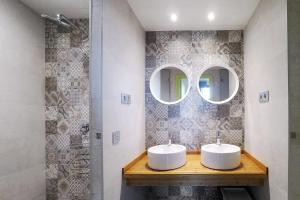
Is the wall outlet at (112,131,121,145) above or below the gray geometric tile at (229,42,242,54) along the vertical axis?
below

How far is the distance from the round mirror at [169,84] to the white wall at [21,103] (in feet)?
4.74

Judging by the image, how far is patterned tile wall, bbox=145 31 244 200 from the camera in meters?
2.93

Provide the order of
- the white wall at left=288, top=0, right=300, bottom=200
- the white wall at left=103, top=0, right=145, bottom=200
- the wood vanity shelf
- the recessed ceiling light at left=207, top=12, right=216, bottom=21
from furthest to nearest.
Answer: the recessed ceiling light at left=207, top=12, right=216, bottom=21
the wood vanity shelf
the white wall at left=103, top=0, right=145, bottom=200
the white wall at left=288, top=0, right=300, bottom=200

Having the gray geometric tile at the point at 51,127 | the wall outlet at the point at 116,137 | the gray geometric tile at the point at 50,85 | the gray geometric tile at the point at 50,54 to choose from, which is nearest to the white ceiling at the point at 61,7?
the gray geometric tile at the point at 50,54

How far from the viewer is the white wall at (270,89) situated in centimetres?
168

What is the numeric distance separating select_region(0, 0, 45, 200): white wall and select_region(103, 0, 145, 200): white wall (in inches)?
31.1

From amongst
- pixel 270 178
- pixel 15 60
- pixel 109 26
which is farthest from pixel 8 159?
pixel 270 178

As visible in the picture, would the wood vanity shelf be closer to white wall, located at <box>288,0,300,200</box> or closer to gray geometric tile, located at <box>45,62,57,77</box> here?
white wall, located at <box>288,0,300,200</box>

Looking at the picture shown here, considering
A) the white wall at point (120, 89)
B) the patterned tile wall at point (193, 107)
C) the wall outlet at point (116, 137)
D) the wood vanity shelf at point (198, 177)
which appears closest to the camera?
the white wall at point (120, 89)

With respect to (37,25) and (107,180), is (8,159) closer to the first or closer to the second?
(107,180)

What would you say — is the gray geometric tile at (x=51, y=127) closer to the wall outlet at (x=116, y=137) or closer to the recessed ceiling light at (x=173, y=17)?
the wall outlet at (x=116, y=137)

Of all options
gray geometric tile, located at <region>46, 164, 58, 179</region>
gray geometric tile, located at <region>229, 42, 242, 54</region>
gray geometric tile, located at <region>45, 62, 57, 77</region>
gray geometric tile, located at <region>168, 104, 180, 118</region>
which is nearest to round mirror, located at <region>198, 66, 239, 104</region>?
gray geometric tile, located at <region>229, 42, 242, 54</region>

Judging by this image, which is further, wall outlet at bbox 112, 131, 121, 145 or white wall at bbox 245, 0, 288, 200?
wall outlet at bbox 112, 131, 121, 145

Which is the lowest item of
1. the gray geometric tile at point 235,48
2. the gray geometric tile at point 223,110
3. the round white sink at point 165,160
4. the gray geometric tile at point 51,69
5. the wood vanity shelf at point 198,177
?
the wood vanity shelf at point 198,177
